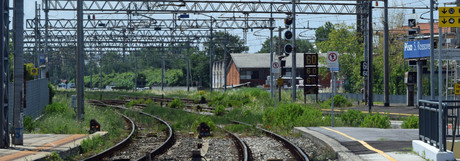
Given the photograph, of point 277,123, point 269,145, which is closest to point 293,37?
point 277,123

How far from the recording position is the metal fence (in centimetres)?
2789

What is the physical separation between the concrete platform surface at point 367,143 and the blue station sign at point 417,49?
17.7m

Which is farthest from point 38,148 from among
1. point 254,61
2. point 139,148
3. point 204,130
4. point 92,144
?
point 254,61

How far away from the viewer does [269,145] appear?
752 inches

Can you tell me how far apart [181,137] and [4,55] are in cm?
764

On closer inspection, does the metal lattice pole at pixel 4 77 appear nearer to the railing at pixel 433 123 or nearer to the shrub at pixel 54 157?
the shrub at pixel 54 157

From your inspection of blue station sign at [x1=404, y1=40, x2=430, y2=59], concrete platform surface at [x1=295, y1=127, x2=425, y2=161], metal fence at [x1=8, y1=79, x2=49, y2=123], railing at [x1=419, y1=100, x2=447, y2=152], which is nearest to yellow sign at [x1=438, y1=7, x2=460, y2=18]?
railing at [x1=419, y1=100, x2=447, y2=152]

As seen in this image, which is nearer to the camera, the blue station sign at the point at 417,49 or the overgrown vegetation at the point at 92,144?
the overgrown vegetation at the point at 92,144

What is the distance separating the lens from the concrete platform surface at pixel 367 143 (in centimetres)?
1369

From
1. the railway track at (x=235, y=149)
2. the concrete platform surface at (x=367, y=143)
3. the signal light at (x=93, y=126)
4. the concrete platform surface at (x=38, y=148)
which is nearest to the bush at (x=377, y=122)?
the concrete platform surface at (x=367, y=143)

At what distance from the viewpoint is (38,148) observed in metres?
16.5

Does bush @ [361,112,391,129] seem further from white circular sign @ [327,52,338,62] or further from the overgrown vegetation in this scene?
the overgrown vegetation

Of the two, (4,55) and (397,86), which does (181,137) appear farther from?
(397,86)

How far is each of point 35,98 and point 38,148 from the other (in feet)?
49.0
